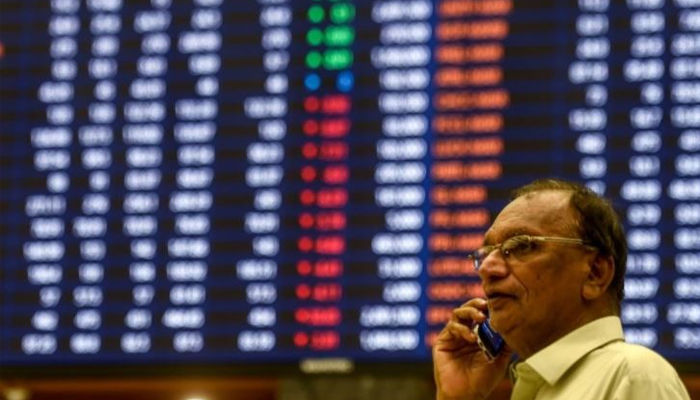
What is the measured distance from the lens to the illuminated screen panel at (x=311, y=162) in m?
4.52

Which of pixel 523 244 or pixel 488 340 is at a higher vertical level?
pixel 523 244

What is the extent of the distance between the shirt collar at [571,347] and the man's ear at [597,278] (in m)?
0.04

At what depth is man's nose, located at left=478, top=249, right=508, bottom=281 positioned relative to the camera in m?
1.84

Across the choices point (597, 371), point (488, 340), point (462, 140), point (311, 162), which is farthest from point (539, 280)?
point (311, 162)

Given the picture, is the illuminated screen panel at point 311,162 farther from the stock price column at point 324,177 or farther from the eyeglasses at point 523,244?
the eyeglasses at point 523,244

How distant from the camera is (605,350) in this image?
1.71 meters

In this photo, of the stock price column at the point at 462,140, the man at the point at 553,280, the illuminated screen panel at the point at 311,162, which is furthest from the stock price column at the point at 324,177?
the man at the point at 553,280

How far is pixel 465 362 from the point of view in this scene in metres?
2.15

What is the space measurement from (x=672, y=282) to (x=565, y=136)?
544 millimetres

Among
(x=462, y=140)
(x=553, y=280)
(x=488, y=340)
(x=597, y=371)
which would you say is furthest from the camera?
(x=462, y=140)

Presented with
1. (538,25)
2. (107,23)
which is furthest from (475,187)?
(107,23)

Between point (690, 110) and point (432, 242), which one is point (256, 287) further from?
point (690, 110)

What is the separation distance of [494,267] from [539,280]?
6cm

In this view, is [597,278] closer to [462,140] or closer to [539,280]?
[539,280]
